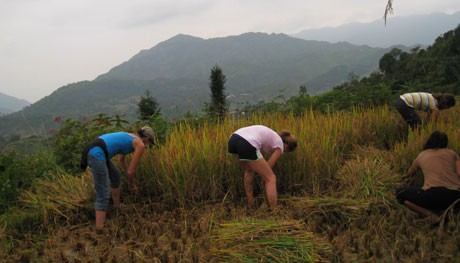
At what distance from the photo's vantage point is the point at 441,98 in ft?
17.9

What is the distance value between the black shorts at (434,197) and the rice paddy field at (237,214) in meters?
0.11

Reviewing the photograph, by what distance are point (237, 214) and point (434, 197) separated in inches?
74.1

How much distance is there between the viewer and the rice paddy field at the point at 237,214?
292 centimetres

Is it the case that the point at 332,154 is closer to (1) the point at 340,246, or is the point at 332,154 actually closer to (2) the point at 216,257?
(1) the point at 340,246

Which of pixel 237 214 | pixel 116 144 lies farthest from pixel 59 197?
pixel 237 214

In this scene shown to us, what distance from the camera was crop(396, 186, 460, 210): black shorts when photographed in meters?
3.39

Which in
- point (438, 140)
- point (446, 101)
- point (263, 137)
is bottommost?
point (438, 140)

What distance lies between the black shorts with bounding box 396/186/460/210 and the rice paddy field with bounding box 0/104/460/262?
0.34 ft

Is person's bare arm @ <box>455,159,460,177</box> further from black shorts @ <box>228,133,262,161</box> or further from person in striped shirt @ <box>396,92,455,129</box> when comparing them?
person in striped shirt @ <box>396,92,455,129</box>

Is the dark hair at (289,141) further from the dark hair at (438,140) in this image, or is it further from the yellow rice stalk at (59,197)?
the yellow rice stalk at (59,197)

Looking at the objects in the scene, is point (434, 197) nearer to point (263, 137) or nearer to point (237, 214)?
point (263, 137)

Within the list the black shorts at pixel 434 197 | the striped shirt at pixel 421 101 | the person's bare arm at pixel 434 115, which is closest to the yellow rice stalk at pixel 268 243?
the black shorts at pixel 434 197

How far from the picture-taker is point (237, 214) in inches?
142

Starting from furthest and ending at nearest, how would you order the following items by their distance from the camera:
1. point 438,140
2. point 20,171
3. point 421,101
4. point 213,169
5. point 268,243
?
1. point 421,101
2. point 20,171
3. point 213,169
4. point 438,140
5. point 268,243
